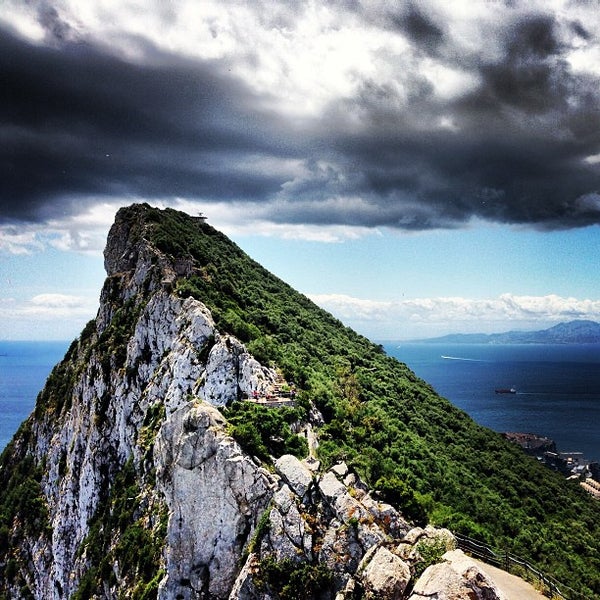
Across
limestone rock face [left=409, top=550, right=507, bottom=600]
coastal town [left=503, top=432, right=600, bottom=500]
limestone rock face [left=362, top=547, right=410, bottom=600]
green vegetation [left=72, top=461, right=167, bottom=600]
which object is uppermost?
limestone rock face [left=409, top=550, right=507, bottom=600]

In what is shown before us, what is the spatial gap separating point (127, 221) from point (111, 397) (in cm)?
2788

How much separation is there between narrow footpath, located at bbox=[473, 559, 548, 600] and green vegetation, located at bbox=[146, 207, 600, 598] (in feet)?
15.8

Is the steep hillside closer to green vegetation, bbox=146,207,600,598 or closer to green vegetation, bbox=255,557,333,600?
green vegetation, bbox=255,557,333,600

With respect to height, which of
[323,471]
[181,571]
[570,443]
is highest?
[323,471]

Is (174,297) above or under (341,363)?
above

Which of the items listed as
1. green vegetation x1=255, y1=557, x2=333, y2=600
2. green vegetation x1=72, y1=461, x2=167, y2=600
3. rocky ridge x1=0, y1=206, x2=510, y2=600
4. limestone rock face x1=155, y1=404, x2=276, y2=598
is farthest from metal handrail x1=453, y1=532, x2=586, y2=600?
green vegetation x1=72, y1=461, x2=167, y2=600

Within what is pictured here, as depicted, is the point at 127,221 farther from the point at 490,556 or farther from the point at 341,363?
the point at 490,556

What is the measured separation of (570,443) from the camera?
5728 inches

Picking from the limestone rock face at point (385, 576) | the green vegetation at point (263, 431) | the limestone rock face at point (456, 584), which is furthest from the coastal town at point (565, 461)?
the limestone rock face at point (456, 584)

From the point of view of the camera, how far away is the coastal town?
10435 cm

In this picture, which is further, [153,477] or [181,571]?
[153,477]

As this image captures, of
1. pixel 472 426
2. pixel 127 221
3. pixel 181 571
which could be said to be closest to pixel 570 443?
pixel 472 426

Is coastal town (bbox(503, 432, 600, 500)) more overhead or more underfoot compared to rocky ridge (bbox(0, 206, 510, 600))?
more underfoot

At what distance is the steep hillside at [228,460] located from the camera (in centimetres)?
2602
